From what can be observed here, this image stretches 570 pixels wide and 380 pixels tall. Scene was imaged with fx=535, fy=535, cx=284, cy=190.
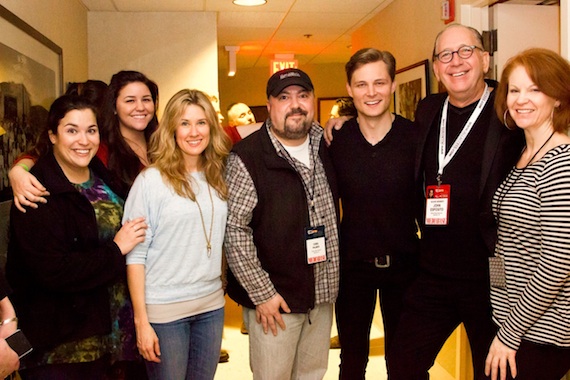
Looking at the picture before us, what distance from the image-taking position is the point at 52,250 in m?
1.68

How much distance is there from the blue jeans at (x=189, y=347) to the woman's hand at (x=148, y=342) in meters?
0.03

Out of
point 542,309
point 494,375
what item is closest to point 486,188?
point 542,309

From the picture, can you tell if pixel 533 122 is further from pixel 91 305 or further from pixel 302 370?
pixel 91 305

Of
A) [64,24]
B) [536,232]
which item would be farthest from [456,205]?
[64,24]

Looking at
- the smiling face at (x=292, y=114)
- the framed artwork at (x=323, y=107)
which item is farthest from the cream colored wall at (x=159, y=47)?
the framed artwork at (x=323, y=107)

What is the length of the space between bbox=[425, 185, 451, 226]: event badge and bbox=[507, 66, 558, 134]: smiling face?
1.24 feet

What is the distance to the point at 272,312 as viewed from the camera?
2037 millimetres

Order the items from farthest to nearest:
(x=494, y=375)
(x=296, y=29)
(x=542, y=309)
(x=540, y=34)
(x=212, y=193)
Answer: (x=296, y=29), (x=540, y=34), (x=212, y=193), (x=494, y=375), (x=542, y=309)

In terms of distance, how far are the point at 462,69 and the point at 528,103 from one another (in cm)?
40

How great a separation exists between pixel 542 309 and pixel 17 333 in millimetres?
1505

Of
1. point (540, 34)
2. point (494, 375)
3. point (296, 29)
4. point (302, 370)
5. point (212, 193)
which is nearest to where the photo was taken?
point (494, 375)

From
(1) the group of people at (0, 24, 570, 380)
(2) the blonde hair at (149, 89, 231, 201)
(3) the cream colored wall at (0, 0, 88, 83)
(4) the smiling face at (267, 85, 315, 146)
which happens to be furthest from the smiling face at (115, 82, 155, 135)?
(3) the cream colored wall at (0, 0, 88, 83)

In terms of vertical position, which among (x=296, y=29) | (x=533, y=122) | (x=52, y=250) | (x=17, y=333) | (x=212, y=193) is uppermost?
(x=296, y=29)

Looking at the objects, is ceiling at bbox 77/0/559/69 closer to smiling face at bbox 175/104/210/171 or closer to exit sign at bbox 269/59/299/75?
exit sign at bbox 269/59/299/75
